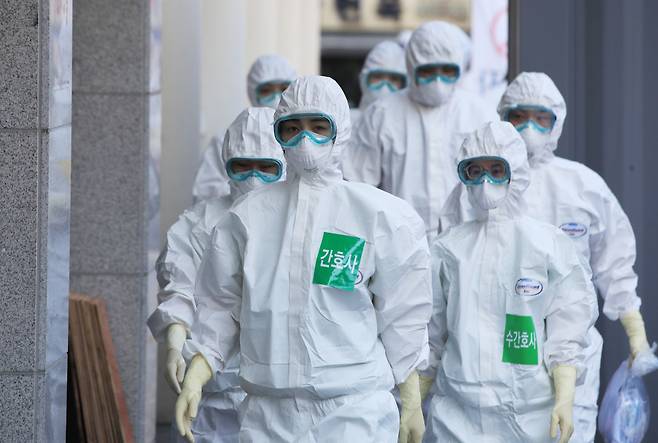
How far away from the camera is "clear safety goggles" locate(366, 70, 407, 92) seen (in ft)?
37.0

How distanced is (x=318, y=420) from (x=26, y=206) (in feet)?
3.78

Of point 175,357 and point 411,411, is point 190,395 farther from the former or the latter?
point 175,357

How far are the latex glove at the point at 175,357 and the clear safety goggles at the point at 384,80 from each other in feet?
16.8

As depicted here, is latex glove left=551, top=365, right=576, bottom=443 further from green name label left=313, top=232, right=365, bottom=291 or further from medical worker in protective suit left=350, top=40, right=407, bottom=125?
medical worker in protective suit left=350, top=40, right=407, bottom=125

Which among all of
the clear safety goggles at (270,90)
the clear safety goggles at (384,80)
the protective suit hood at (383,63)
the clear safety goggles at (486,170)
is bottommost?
the clear safety goggles at (486,170)

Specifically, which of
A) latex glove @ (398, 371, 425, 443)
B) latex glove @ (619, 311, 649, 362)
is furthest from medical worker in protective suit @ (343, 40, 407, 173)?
latex glove @ (398, 371, 425, 443)

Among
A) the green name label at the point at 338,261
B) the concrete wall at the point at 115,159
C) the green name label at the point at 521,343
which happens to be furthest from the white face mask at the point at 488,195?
the concrete wall at the point at 115,159

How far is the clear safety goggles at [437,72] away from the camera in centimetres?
833

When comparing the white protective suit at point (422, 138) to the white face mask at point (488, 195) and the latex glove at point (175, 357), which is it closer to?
the white face mask at point (488, 195)

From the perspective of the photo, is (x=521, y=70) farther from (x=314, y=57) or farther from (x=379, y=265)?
(x=314, y=57)

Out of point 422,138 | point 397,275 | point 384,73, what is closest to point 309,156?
point 397,275

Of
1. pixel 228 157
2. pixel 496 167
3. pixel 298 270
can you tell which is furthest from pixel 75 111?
pixel 298 270

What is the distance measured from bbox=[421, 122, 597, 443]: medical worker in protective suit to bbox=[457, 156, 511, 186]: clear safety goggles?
211mm

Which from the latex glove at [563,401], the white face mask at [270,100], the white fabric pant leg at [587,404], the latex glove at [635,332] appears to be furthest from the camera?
the white face mask at [270,100]
